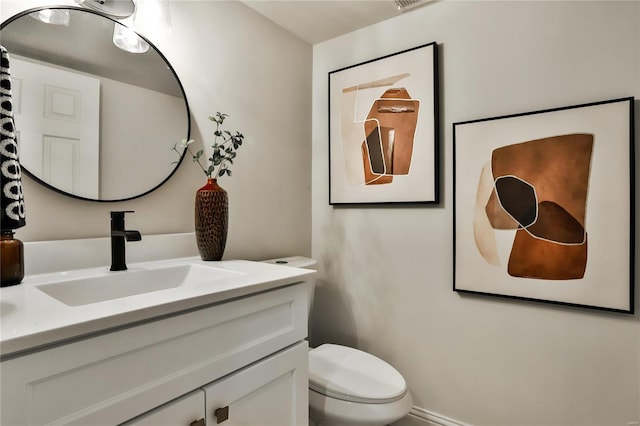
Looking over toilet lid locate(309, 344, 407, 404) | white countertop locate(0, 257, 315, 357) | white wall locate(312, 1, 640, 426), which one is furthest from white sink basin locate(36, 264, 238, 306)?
white wall locate(312, 1, 640, 426)

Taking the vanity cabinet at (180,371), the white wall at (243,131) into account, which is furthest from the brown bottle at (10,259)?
the vanity cabinet at (180,371)

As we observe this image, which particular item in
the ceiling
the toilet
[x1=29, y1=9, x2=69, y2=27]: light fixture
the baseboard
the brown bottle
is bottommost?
the baseboard

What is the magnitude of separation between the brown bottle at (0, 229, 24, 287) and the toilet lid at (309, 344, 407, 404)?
99 cm

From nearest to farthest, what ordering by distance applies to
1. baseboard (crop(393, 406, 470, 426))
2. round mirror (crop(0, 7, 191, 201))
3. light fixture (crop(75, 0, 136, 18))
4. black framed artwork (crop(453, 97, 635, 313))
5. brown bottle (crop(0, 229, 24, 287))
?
1. brown bottle (crop(0, 229, 24, 287))
2. round mirror (crop(0, 7, 191, 201))
3. light fixture (crop(75, 0, 136, 18))
4. black framed artwork (crop(453, 97, 635, 313))
5. baseboard (crop(393, 406, 470, 426))

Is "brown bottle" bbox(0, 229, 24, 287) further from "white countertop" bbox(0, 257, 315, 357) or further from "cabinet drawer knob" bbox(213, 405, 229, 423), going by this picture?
"cabinet drawer knob" bbox(213, 405, 229, 423)

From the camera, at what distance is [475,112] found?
60.4 inches

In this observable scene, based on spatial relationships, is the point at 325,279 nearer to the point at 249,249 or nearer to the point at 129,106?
the point at 249,249

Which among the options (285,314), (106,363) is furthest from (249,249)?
(106,363)

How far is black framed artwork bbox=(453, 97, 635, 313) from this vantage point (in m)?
1.22

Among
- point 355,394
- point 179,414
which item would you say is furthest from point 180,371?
point 355,394

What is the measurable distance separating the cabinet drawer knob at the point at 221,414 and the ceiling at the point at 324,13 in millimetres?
1688

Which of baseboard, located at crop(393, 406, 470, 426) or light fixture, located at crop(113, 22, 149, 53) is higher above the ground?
light fixture, located at crop(113, 22, 149, 53)

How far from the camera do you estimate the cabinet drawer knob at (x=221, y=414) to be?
82 centimetres

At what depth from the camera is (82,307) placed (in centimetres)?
67
